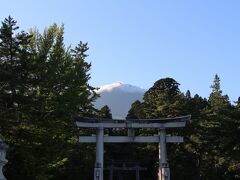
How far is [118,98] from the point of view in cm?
13625

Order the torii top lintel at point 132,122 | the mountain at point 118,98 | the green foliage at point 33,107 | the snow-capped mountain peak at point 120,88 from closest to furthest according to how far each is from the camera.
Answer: the green foliage at point 33,107 < the torii top lintel at point 132,122 < the mountain at point 118,98 < the snow-capped mountain peak at point 120,88

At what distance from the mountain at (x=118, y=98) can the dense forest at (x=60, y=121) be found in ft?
274

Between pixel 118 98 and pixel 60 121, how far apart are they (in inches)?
4409

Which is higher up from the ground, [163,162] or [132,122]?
[132,122]

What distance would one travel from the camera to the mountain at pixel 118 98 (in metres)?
125

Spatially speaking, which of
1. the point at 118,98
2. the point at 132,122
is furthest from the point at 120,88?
the point at 132,122

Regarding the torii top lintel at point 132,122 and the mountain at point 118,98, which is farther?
the mountain at point 118,98

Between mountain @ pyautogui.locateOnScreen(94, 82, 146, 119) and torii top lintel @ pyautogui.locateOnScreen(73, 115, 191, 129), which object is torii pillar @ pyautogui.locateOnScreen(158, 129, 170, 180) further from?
mountain @ pyautogui.locateOnScreen(94, 82, 146, 119)

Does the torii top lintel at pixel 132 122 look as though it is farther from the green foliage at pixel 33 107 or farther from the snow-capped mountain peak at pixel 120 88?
the snow-capped mountain peak at pixel 120 88

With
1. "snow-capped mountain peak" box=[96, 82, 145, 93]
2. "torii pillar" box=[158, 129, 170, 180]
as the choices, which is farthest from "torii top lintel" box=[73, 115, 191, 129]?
"snow-capped mountain peak" box=[96, 82, 145, 93]

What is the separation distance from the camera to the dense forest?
2244cm

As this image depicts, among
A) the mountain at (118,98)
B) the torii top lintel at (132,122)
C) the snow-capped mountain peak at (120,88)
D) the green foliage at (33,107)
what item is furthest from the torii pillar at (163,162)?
the snow-capped mountain peak at (120,88)

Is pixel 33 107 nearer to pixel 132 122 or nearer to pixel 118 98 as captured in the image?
pixel 132 122

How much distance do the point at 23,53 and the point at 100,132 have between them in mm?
6118
